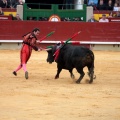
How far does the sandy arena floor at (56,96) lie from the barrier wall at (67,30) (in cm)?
606

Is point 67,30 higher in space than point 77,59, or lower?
lower

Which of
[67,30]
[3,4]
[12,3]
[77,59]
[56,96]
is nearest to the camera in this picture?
[56,96]

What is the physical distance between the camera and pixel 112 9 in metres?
25.1

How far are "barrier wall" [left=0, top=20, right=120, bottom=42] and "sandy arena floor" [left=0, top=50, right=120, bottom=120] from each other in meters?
6.06

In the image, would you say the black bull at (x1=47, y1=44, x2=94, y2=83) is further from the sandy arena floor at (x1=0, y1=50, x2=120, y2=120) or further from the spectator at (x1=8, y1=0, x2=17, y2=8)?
the spectator at (x1=8, y1=0, x2=17, y2=8)

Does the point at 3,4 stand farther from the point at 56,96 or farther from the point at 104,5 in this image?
the point at 56,96

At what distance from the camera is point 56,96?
10.5 m

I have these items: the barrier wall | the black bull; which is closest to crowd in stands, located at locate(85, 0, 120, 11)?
the barrier wall

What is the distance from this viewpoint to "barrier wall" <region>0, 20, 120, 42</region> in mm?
22141

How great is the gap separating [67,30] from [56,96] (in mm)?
11804

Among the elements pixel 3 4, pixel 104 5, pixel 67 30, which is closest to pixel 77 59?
pixel 67 30

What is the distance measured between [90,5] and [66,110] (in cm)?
1625

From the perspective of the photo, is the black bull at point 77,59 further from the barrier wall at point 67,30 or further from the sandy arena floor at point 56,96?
the barrier wall at point 67,30

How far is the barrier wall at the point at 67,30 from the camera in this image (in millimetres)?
22141
